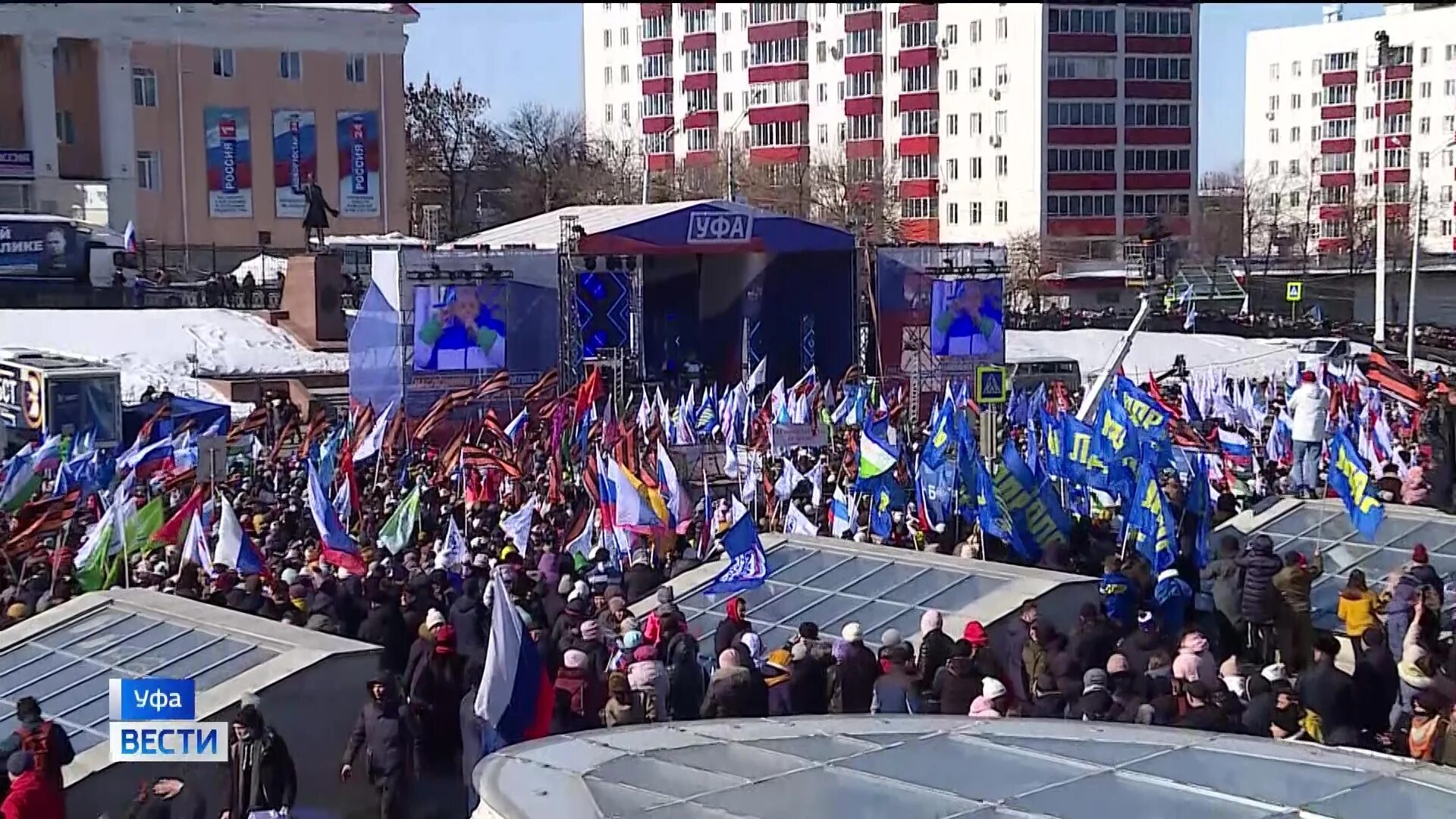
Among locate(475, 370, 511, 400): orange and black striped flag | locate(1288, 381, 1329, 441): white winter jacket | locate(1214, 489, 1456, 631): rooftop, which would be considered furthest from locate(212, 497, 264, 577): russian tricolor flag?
locate(475, 370, 511, 400): orange and black striped flag

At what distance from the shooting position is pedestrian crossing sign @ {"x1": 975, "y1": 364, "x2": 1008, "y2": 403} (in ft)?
96.3

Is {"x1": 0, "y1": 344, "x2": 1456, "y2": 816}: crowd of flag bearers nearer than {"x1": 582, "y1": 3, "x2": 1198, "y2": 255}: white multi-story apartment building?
Yes

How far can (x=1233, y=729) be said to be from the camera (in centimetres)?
873

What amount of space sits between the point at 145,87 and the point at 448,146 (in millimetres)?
21854

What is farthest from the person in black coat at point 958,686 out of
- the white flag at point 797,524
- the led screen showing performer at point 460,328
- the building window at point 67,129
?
the building window at point 67,129

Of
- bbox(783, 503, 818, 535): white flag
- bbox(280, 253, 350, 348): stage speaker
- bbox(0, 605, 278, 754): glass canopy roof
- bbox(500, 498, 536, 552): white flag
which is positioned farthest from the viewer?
bbox(280, 253, 350, 348): stage speaker

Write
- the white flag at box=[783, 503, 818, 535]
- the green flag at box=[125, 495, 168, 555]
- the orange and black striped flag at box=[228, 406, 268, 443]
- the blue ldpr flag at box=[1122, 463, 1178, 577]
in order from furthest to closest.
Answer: the orange and black striped flag at box=[228, 406, 268, 443]
the white flag at box=[783, 503, 818, 535]
the green flag at box=[125, 495, 168, 555]
the blue ldpr flag at box=[1122, 463, 1178, 577]

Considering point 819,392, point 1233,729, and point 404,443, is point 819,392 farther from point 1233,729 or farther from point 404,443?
point 1233,729

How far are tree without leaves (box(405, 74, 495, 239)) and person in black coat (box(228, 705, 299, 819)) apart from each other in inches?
2484

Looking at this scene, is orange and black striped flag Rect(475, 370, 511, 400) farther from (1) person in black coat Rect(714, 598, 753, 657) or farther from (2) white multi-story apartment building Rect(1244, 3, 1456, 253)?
(2) white multi-story apartment building Rect(1244, 3, 1456, 253)

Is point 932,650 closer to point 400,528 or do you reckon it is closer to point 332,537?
point 332,537

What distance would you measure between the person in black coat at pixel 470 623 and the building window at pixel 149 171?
4464 centimetres

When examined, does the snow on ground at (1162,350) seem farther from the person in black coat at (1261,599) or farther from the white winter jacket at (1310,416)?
the person in black coat at (1261,599)

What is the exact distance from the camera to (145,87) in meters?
53.7
